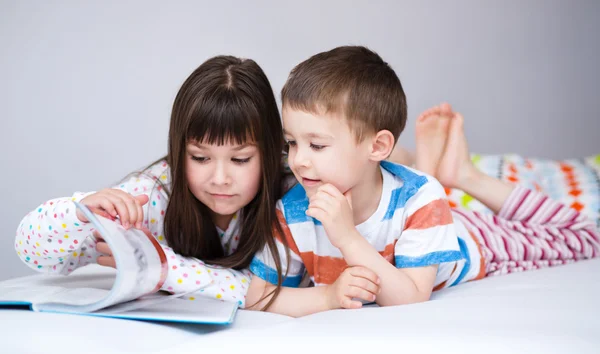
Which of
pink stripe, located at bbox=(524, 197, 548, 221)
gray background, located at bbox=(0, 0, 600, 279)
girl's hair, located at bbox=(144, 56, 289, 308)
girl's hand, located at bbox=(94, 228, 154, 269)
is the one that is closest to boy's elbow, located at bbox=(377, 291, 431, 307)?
girl's hair, located at bbox=(144, 56, 289, 308)

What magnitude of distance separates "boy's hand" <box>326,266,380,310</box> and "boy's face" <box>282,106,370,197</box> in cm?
17

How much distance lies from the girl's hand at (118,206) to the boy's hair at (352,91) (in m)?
0.34

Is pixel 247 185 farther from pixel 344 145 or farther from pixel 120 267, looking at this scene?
pixel 120 267

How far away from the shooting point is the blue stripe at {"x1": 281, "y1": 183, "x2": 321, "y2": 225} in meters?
1.33

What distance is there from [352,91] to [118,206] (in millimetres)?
468

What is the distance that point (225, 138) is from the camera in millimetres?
1262

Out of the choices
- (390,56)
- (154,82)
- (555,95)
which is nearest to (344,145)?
(154,82)

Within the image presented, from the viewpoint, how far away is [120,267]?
99 centimetres

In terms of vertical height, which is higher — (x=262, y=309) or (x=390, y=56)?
(x=390, y=56)

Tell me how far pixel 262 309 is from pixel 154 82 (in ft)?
4.38

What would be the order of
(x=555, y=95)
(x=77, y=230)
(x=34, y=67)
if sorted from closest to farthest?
(x=77, y=230) → (x=34, y=67) → (x=555, y=95)

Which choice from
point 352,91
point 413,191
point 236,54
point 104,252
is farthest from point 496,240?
point 236,54

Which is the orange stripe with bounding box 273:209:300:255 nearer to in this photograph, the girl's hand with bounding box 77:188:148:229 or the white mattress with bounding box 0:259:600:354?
the white mattress with bounding box 0:259:600:354

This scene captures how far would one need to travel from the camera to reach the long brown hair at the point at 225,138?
1268mm
